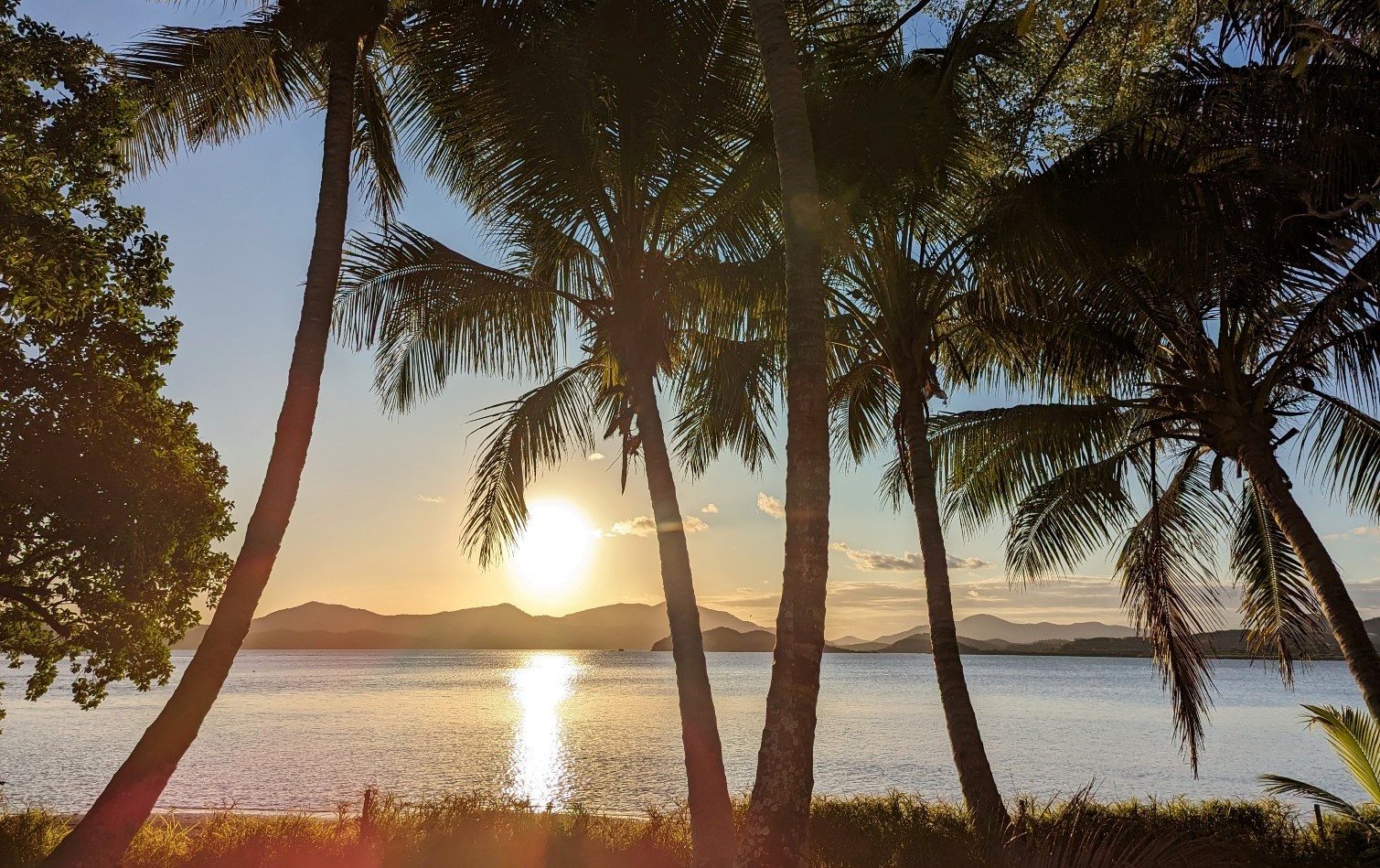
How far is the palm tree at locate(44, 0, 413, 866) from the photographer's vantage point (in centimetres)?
665

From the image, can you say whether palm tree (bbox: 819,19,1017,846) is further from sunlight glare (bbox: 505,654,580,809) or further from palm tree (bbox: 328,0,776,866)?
sunlight glare (bbox: 505,654,580,809)

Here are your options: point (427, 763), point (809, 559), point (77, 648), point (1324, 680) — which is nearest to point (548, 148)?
point (809, 559)

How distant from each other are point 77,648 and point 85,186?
4.97m

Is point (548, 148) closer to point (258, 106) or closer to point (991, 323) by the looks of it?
point (258, 106)

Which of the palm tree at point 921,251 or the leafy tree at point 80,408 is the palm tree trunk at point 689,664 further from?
the leafy tree at point 80,408

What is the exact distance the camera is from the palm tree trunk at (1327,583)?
809cm

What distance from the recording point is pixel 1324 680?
114812 mm

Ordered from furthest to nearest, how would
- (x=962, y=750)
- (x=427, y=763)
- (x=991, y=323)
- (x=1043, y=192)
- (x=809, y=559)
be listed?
(x=427, y=763) → (x=991, y=323) → (x=962, y=750) → (x=1043, y=192) → (x=809, y=559)

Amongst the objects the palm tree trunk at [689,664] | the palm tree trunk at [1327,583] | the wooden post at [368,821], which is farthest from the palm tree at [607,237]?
the palm tree trunk at [1327,583]

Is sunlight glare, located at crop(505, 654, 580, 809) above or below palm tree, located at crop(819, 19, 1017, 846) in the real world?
below

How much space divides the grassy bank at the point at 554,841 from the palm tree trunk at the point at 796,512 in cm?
250

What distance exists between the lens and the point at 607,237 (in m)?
9.59

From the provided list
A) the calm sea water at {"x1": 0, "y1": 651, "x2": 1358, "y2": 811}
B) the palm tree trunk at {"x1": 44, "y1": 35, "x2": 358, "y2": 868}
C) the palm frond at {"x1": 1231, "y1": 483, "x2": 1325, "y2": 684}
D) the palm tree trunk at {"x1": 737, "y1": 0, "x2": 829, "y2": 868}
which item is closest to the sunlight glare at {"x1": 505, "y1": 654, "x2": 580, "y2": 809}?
the calm sea water at {"x1": 0, "y1": 651, "x2": 1358, "y2": 811}

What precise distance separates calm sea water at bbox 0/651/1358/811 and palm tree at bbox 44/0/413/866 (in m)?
7.60
